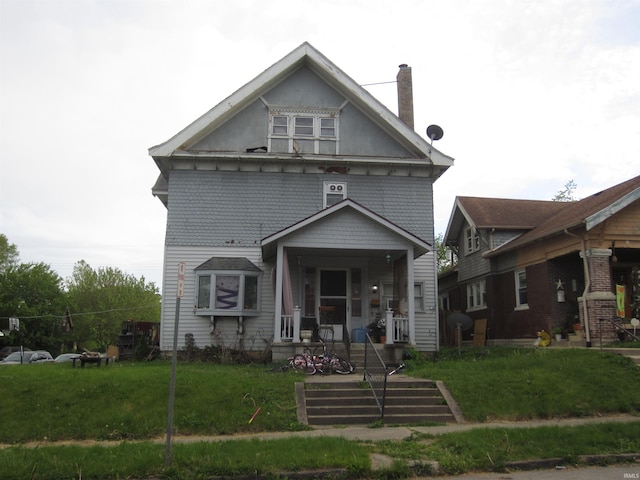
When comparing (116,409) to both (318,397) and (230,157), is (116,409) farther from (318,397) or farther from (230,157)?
(230,157)

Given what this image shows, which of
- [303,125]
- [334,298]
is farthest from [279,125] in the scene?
[334,298]

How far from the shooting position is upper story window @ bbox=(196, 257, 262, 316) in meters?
17.6

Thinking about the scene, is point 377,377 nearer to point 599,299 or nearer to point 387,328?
point 387,328

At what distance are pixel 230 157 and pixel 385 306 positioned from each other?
708 cm

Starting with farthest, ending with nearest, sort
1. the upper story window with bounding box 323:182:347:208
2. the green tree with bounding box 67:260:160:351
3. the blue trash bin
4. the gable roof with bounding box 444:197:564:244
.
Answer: the green tree with bounding box 67:260:160:351 < the gable roof with bounding box 444:197:564:244 < the upper story window with bounding box 323:182:347:208 < the blue trash bin

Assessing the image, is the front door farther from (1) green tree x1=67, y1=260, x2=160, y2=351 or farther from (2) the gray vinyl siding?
(1) green tree x1=67, y1=260, x2=160, y2=351

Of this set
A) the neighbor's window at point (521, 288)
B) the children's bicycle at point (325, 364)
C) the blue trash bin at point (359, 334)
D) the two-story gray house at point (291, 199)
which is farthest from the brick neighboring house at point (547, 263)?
the children's bicycle at point (325, 364)

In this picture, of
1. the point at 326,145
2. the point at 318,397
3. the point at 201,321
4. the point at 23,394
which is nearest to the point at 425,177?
the point at 326,145

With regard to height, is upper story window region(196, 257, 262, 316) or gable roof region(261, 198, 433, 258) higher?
gable roof region(261, 198, 433, 258)

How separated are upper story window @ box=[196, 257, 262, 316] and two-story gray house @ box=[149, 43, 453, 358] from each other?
32 millimetres

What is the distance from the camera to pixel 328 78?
19.6m

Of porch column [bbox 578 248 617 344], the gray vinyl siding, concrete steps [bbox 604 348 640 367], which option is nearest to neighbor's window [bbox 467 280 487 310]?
the gray vinyl siding

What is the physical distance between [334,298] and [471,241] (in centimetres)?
970

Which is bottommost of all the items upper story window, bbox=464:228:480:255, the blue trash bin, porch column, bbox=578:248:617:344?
the blue trash bin
